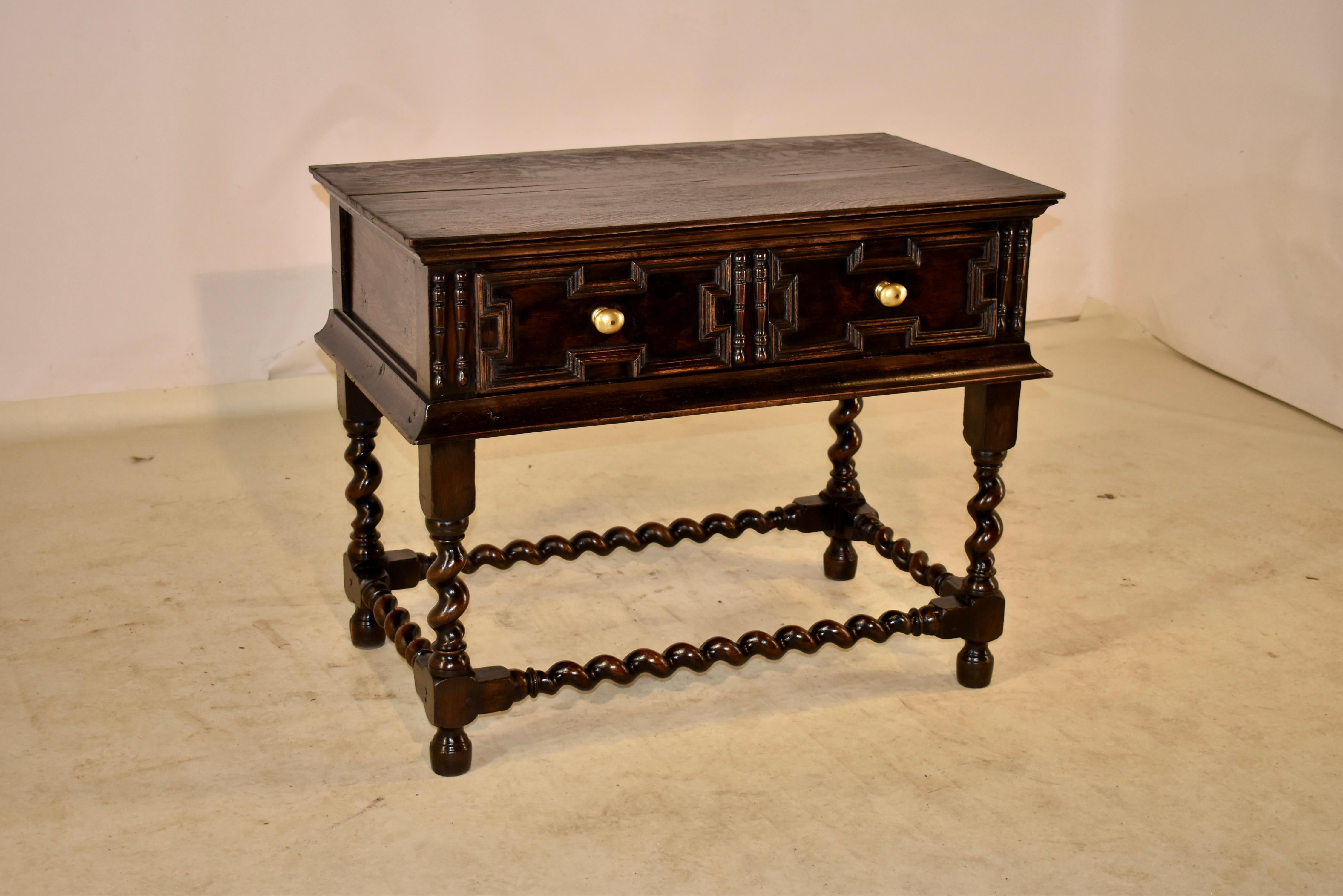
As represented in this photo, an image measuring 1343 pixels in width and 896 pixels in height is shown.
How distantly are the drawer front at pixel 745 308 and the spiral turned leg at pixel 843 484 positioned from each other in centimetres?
75

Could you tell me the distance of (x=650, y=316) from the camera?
2695mm

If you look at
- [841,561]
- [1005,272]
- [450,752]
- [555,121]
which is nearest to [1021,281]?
[1005,272]

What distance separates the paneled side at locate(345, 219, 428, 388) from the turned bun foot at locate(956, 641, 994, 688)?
4.57ft

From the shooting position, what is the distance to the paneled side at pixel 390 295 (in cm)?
259

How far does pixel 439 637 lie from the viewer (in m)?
2.84

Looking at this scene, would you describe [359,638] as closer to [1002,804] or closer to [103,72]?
[1002,804]

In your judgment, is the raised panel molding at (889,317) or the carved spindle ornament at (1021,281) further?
the carved spindle ornament at (1021,281)

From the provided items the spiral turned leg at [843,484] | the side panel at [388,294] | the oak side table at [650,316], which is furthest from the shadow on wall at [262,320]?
the spiral turned leg at [843,484]

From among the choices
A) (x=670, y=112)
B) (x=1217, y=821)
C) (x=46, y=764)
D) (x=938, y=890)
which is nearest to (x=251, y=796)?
(x=46, y=764)

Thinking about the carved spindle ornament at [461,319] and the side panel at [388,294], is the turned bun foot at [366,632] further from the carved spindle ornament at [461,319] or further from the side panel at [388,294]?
the carved spindle ornament at [461,319]

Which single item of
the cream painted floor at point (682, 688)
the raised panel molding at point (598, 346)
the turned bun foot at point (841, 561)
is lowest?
the cream painted floor at point (682, 688)

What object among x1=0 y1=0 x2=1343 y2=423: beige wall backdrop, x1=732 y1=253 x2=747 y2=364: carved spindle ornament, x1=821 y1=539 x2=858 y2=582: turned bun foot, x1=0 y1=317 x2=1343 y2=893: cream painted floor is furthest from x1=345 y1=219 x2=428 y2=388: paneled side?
x1=0 y1=0 x2=1343 y2=423: beige wall backdrop

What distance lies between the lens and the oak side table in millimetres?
2604

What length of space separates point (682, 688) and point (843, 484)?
0.78 metres
